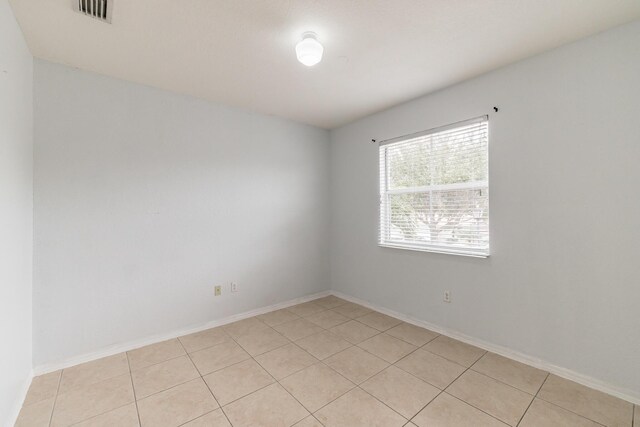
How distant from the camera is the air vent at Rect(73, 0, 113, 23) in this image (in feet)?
5.39

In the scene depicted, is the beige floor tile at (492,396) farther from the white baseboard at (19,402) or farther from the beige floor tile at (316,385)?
the white baseboard at (19,402)

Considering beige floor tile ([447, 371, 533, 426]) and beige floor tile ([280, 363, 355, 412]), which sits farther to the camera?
beige floor tile ([280, 363, 355, 412])

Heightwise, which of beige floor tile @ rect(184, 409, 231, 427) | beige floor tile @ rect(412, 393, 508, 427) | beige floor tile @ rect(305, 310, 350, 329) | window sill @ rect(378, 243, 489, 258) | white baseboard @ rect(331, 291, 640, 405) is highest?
window sill @ rect(378, 243, 489, 258)

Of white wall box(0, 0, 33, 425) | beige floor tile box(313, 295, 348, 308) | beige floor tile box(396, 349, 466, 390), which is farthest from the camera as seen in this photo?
beige floor tile box(313, 295, 348, 308)

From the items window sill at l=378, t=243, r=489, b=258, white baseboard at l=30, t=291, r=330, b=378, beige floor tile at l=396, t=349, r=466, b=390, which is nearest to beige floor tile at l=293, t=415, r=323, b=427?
beige floor tile at l=396, t=349, r=466, b=390

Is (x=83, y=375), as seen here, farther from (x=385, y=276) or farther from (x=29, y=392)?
(x=385, y=276)

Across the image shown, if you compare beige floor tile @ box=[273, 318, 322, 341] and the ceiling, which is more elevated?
the ceiling

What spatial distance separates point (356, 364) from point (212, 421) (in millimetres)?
1142

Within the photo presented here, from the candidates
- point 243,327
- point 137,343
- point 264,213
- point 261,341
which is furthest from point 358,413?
point 264,213

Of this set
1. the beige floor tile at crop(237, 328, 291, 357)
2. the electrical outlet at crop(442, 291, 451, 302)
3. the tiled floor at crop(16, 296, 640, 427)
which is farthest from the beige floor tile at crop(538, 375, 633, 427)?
the beige floor tile at crop(237, 328, 291, 357)

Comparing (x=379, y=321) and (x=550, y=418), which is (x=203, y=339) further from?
(x=550, y=418)

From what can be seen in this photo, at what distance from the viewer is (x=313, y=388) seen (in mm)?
1998

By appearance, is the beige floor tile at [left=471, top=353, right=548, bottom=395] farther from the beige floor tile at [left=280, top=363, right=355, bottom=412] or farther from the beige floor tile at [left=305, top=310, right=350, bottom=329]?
the beige floor tile at [left=305, top=310, right=350, bottom=329]

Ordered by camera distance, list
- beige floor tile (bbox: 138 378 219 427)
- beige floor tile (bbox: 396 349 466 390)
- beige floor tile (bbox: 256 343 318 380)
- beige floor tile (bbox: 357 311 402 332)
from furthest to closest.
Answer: beige floor tile (bbox: 357 311 402 332) < beige floor tile (bbox: 256 343 318 380) < beige floor tile (bbox: 396 349 466 390) < beige floor tile (bbox: 138 378 219 427)
